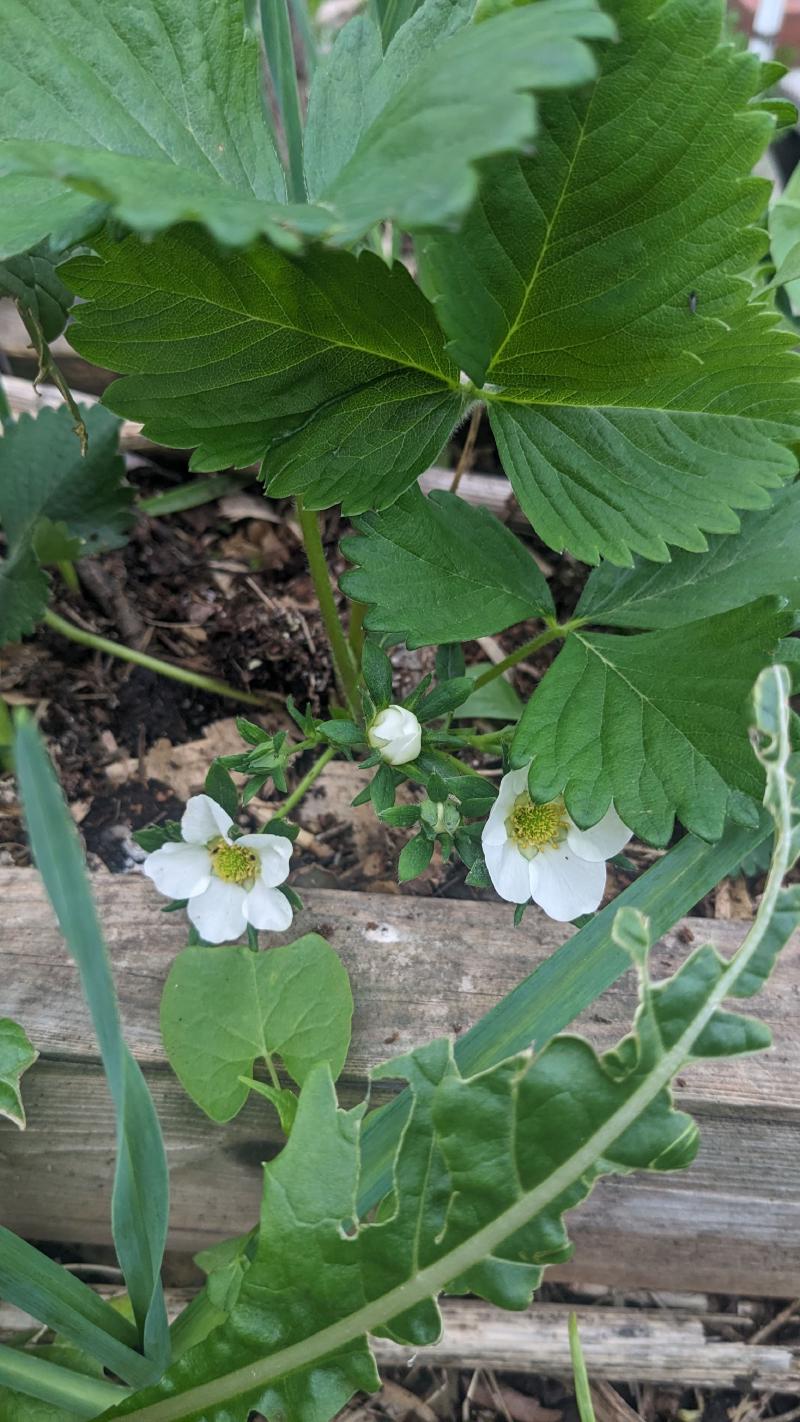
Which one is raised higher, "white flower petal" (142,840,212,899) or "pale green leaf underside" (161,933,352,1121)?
"white flower petal" (142,840,212,899)

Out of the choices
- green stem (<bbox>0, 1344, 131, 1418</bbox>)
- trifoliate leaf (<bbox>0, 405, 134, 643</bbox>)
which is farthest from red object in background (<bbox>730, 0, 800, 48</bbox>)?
green stem (<bbox>0, 1344, 131, 1418</bbox>)

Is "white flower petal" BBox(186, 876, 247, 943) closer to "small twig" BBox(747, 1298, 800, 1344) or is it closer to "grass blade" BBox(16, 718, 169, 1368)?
"grass blade" BBox(16, 718, 169, 1368)

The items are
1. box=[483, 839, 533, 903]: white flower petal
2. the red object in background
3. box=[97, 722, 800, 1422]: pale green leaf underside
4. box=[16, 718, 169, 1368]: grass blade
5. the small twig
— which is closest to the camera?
box=[16, 718, 169, 1368]: grass blade

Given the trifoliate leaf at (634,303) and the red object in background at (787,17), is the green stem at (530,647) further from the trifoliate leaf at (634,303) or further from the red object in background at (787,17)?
the red object in background at (787,17)

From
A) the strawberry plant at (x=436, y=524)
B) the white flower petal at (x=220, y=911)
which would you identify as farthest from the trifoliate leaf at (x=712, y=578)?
the white flower petal at (x=220, y=911)

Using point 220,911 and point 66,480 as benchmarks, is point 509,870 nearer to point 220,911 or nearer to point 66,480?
point 220,911

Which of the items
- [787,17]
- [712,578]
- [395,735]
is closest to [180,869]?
[395,735]
